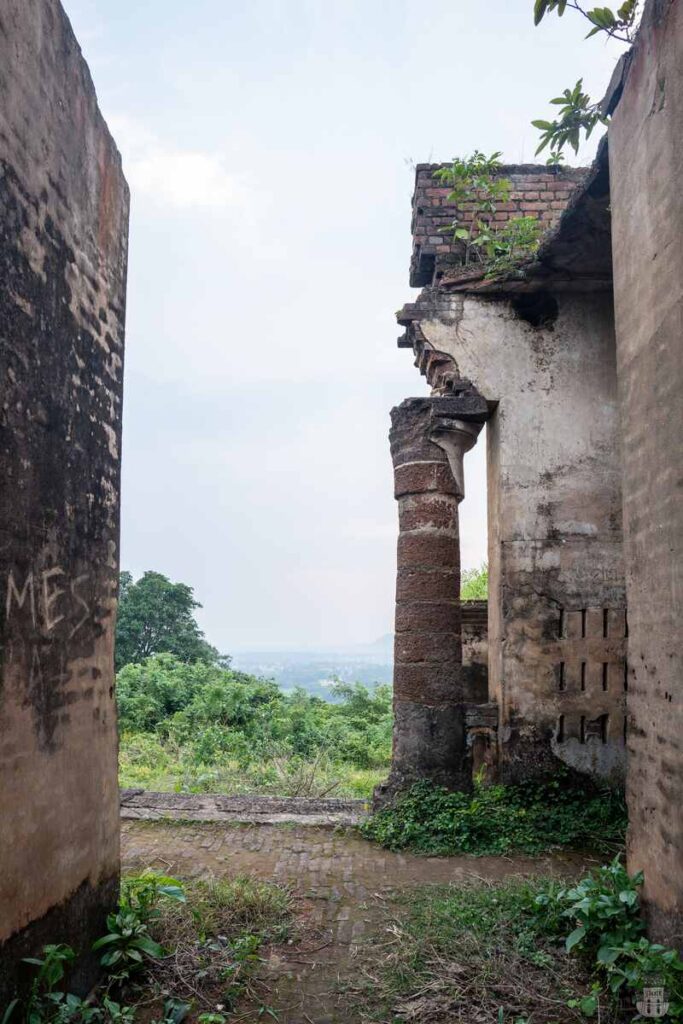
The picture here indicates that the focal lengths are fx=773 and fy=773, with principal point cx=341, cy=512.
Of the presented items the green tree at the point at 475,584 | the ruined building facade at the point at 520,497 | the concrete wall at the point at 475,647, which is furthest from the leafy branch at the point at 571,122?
the green tree at the point at 475,584

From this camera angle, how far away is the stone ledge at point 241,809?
7156 millimetres

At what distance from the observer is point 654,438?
13.4 ft

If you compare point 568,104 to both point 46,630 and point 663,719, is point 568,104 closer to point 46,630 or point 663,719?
point 663,719

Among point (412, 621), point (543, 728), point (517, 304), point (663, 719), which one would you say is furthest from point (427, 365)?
point (663, 719)

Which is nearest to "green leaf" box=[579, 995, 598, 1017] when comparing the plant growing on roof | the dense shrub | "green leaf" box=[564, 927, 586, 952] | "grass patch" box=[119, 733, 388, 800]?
"green leaf" box=[564, 927, 586, 952]

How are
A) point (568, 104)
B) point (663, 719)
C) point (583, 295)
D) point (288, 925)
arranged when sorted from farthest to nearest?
1. point (583, 295)
2. point (568, 104)
3. point (288, 925)
4. point (663, 719)

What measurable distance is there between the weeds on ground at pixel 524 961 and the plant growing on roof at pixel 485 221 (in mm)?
5669

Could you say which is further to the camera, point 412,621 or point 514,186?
point 514,186

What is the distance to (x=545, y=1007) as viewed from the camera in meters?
3.70

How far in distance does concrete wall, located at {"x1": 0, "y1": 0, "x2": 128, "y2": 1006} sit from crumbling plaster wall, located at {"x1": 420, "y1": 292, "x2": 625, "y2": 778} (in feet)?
13.8

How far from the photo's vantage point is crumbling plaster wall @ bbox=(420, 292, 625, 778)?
23.9 feet

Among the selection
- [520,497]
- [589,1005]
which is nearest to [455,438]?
[520,497]

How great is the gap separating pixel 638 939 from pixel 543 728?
11.1 feet

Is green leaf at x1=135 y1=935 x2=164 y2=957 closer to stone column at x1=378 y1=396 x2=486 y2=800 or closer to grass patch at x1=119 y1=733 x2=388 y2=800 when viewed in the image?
stone column at x1=378 y1=396 x2=486 y2=800
